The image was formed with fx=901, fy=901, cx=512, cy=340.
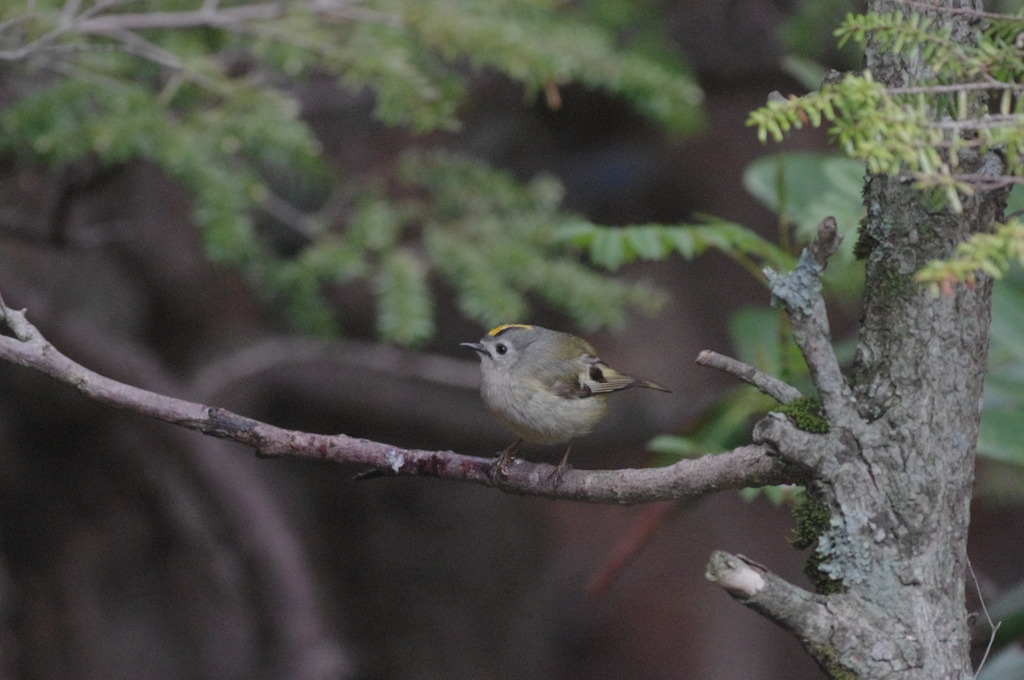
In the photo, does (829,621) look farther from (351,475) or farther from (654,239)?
(351,475)

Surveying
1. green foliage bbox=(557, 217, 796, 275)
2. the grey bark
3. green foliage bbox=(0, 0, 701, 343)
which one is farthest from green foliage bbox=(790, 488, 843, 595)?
green foliage bbox=(0, 0, 701, 343)

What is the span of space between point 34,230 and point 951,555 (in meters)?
2.36

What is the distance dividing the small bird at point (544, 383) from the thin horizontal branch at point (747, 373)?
716 millimetres

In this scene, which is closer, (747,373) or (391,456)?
(747,373)

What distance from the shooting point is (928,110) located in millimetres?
1088

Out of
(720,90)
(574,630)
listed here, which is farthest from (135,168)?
(574,630)

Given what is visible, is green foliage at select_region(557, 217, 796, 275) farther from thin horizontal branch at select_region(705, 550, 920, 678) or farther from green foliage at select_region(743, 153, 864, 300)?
thin horizontal branch at select_region(705, 550, 920, 678)

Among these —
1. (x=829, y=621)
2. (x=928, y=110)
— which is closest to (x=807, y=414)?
(x=829, y=621)

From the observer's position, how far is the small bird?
6.47 ft

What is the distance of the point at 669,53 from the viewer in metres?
3.46

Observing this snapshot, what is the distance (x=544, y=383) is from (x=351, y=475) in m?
2.12

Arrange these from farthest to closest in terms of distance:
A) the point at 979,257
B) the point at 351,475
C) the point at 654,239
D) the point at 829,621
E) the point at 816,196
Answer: the point at 351,475, the point at 816,196, the point at 654,239, the point at 829,621, the point at 979,257

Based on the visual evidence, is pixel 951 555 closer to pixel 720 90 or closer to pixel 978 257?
pixel 978 257

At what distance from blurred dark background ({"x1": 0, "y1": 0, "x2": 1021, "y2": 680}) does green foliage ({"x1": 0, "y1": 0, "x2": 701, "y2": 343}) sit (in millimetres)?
317
